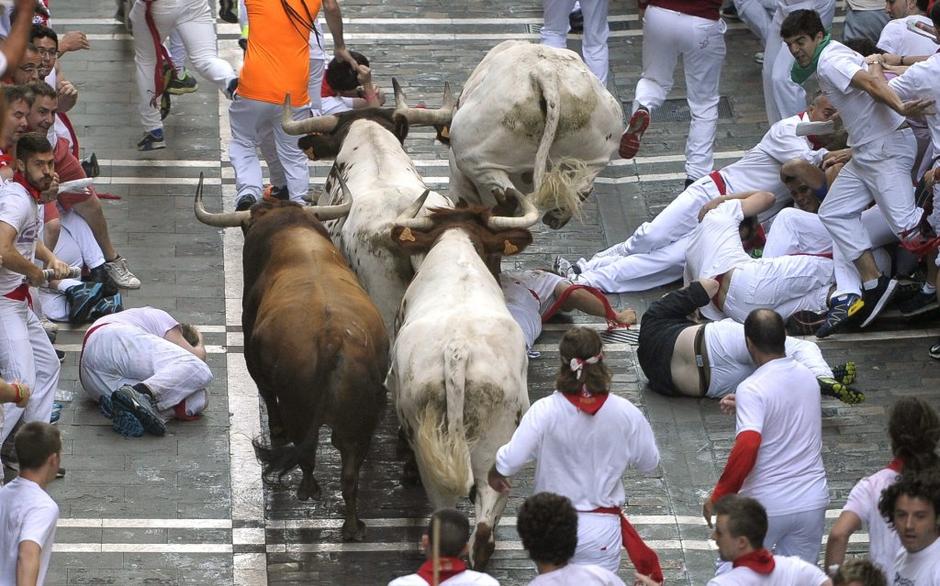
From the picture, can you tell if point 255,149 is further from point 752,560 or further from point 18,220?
point 752,560

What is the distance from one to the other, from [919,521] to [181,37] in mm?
10050

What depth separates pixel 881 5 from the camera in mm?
16750

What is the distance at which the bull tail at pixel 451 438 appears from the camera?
34.2 feet

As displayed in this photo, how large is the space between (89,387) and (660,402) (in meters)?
4.34

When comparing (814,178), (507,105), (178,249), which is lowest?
(178,249)

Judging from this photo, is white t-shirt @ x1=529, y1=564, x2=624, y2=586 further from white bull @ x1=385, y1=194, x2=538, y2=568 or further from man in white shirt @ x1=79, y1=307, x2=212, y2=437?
man in white shirt @ x1=79, y1=307, x2=212, y2=437

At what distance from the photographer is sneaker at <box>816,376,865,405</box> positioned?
508 inches

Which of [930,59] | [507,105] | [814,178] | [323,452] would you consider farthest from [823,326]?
[323,452]

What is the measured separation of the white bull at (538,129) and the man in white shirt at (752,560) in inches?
204

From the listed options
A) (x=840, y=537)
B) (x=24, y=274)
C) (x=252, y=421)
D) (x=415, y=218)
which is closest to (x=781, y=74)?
(x=415, y=218)

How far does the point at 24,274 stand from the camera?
36.8ft

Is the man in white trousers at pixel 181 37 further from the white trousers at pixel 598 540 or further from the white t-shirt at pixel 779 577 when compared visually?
the white t-shirt at pixel 779 577

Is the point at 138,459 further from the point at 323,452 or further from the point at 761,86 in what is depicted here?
the point at 761,86

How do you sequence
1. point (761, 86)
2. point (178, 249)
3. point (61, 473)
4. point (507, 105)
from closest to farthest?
point (61, 473), point (507, 105), point (178, 249), point (761, 86)
